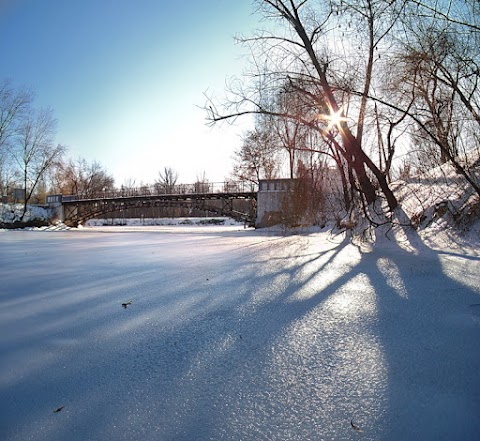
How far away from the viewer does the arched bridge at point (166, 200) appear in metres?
24.9

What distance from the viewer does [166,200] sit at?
1187 inches

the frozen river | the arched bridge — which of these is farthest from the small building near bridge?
the frozen river

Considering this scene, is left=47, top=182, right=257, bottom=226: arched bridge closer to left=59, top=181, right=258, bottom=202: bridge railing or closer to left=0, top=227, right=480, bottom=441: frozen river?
left=59, top=181, right=258, bottom=202: bridge railing

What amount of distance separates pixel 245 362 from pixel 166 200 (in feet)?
98.7

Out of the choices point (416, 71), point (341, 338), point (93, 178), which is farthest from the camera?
point (93, 178)

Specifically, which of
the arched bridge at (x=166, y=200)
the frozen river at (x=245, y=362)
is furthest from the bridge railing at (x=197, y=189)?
the frozen river at (x=245, y=362)

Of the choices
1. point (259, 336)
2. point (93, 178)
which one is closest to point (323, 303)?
point (259, 336)

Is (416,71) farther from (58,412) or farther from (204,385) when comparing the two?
(58,412)

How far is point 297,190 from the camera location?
1075 cm

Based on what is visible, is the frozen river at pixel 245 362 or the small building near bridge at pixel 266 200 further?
the small building near bridge at pixel 266 200

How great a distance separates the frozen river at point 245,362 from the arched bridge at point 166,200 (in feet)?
64.0

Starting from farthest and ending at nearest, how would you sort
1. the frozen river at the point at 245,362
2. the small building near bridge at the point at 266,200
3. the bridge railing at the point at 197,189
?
the bridge railing at the point at 197,189
the small building near bridge at the point at 266,200
the frozen river at the point at 245,362

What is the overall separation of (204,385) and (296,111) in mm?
7764

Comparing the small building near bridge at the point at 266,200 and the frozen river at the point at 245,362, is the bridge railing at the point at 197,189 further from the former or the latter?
the frozen river at the point at 245,362
